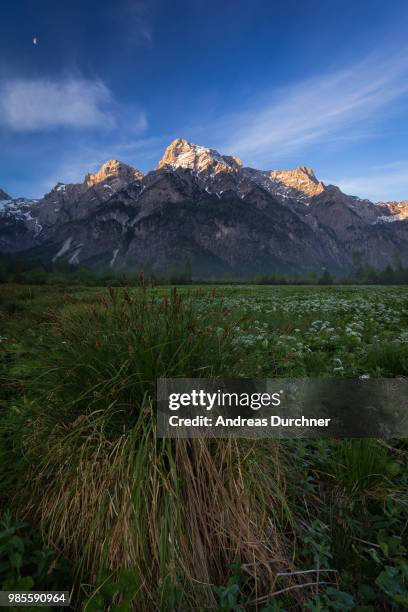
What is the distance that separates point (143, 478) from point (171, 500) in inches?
8.8

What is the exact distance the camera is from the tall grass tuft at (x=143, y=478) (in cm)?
192

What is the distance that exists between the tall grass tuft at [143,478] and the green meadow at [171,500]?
1cm

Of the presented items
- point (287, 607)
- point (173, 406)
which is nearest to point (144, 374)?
point (173, 406)

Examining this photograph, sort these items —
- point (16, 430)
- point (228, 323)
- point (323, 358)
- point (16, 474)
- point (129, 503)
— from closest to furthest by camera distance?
1. point (129, 503)
2. point (16, 474)
3. point (16, 430)
4. point (228, 323)
5. point (323, 358)

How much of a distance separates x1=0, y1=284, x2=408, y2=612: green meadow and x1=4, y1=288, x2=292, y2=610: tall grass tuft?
1 cm

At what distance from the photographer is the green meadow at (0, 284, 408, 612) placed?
6.06ft

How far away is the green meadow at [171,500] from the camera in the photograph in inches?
72.7

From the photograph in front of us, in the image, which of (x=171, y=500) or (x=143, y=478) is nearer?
(x=171, y=500)

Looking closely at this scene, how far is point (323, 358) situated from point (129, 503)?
428cm

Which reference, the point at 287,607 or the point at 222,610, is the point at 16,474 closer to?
the point at 222,610

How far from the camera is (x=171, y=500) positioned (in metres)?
1.94

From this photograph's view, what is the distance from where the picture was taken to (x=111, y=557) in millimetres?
1904

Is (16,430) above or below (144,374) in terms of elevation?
below

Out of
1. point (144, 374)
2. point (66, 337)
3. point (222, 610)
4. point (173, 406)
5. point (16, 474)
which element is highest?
point (66, 337)
